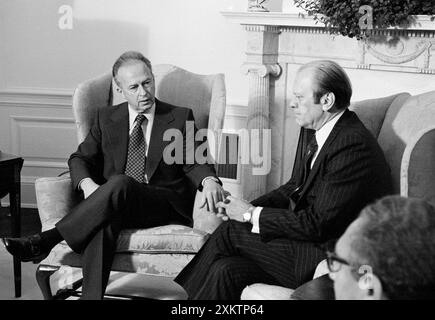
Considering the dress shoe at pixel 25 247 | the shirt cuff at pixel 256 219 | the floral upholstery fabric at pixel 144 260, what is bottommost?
the floral upholstery fabric at pixel 144 260

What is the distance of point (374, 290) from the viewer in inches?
50.2

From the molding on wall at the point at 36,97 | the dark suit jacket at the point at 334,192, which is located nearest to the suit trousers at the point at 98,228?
the dark suit jacket at the point at 334,192

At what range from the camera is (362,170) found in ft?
8.44

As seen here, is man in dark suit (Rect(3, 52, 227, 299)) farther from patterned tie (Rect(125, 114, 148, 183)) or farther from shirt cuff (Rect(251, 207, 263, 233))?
shirt cuff (Rect(251, 207, 263, 233))

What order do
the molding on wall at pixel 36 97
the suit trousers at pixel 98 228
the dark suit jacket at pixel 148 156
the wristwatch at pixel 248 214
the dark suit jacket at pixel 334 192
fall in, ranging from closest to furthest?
1. the dark suit jacket at pixel 334 192
2. the wristwatch at pixel 248 214
3. the suit trousers at pixel 98 228
4. the dark suit jacket at pixel 148 156
5. the molding on wall at pixel 36 97

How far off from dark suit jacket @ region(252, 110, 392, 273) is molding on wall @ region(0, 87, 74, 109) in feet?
8.90

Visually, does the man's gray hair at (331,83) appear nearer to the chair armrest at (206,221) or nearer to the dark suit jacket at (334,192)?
the dark suit jacket at (334,192)

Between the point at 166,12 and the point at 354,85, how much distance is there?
57.4 inches

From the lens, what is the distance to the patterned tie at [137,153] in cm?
339

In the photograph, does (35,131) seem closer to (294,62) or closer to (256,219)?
(294,62)

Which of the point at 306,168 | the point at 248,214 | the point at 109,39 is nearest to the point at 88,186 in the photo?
the point at 248,214

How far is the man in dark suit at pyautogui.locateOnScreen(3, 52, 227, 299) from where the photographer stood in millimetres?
2980

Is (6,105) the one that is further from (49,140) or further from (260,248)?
(260,248)

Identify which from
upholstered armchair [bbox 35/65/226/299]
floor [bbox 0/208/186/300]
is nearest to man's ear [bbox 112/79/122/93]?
upholstered armchair [bbox 35/65/226/299]
